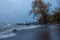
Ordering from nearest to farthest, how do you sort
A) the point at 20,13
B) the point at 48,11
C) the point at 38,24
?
the point at 20,13
the point at 38,24
the point at 48,11

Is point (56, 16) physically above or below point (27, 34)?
above

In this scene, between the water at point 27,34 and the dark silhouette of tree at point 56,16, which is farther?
the dark silhouette of tree at point 56,16

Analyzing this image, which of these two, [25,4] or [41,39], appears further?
[25,4]

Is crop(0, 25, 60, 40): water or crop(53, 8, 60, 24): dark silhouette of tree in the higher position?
crop(53, 8, 60, 24): dark silhouette of tree

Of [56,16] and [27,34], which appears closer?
[27,34]

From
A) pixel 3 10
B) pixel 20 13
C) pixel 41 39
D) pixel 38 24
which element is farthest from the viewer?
pixel 38 24

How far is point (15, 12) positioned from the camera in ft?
20.2

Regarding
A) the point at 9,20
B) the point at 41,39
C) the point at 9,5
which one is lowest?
the point at 41,39

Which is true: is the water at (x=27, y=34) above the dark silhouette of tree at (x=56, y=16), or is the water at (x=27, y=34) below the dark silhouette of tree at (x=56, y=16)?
below

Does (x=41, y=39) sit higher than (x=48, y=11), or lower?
lower

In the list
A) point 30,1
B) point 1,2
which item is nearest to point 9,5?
point 1,2

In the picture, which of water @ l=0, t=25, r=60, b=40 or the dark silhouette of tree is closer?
water @ l=0, t=25, r=60, b=40

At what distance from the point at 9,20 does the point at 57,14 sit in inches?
123

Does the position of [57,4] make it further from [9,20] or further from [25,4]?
[9,20]
